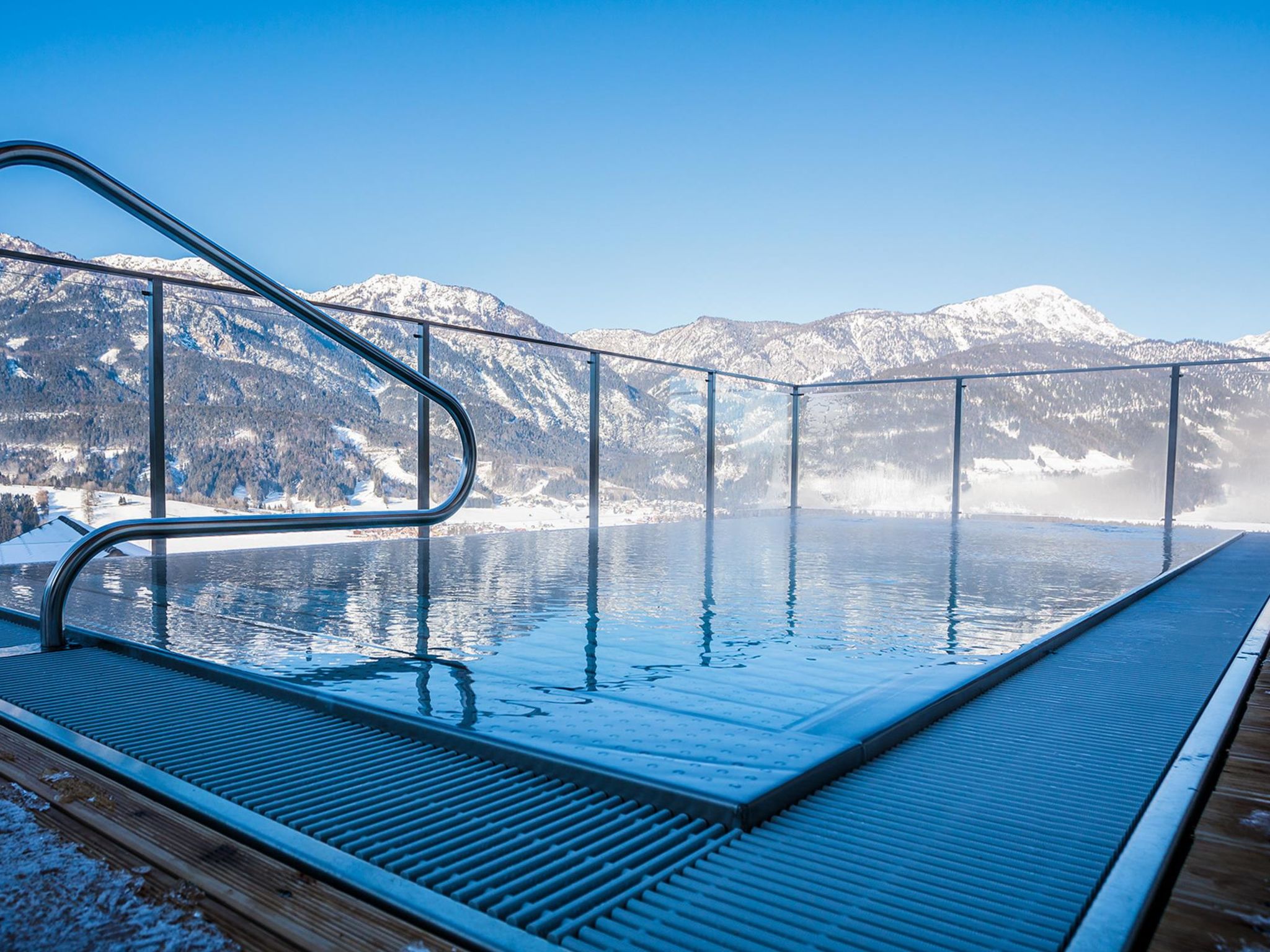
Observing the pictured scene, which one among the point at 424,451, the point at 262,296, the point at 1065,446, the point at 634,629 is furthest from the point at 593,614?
the point at 1065,446

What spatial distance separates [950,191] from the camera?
2062cm

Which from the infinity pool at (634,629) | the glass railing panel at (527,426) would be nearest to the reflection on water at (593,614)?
the infinity pool at (634,629)

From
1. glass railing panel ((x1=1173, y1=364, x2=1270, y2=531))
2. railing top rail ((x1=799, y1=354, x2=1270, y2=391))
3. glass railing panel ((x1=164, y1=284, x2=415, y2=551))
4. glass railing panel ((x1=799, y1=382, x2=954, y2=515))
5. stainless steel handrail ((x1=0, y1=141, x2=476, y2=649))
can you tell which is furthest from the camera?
glass railing panel ((x1=799, y1=382, x2=954, y2=515))

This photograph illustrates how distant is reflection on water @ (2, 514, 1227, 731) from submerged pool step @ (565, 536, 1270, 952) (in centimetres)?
28

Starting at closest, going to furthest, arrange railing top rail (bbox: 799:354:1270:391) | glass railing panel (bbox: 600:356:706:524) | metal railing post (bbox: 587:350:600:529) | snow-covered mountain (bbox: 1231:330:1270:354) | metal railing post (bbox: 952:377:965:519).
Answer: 1. metal railing post (bbox: 587:350:600:529)
2. glass railing panel (bbox: 600:356:706:524)
3. railing top rail (bbox: 799:354:1270:391)
4. metal railing post (bbox: 952:377:965:519)
5. snow-covered mountain (bbox: 1231:330:1270:354)

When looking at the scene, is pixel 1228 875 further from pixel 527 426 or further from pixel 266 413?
pixel 527 426

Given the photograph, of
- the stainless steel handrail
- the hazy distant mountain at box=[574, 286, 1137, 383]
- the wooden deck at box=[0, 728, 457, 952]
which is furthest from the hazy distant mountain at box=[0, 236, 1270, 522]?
the hazy distant mountain at box=[574, 286, 1137, 383]

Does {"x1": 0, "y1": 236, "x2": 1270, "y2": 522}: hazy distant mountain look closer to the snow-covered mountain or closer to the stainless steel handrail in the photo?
the stainless steel handrail

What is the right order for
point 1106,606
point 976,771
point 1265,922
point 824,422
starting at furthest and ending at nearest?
point 824,422
point 1106,606
point 976,771
point 1265,922

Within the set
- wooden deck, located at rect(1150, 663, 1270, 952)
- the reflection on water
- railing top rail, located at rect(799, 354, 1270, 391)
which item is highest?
railing top rail, located at rect(799, 354, 1270, 391)

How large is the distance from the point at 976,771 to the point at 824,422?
6622 millimetres

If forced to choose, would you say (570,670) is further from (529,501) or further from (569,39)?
(569,39)

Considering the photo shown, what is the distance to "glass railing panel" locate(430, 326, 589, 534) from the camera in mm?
5020

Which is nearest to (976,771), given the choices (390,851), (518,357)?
(390,851)
